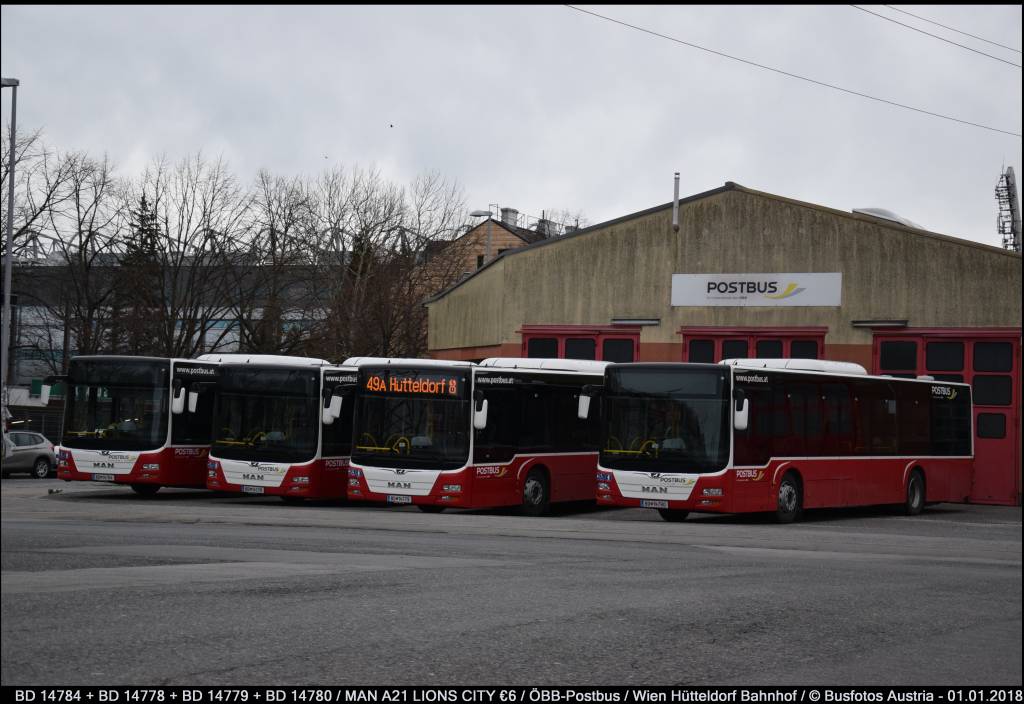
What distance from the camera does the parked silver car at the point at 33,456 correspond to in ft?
131

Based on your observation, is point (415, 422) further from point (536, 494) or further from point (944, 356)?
point (944, 356)

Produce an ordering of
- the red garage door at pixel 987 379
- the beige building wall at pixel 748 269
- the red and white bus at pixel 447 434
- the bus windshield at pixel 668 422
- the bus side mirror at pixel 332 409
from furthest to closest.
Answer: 1. the beige building wall at pixel 748 269
2. the red garage door at pixel 987 379
3. the bus side mirror at pixel 332 409
4. the red and white bus at pixel 447 434
5. the bus windshield at pixel 668 422

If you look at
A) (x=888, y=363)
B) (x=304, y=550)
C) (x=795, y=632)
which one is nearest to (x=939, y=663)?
(x=795, y=632)

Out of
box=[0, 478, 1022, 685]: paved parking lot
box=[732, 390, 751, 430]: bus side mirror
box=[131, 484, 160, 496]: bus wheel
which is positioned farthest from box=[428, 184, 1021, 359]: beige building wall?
box=[0, 478, 1022, 685]: paved parking lot

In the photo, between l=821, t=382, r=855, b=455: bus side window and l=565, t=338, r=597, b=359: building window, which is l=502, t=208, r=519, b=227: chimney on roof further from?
l=821, t=382, r=855, b=455: bus side window

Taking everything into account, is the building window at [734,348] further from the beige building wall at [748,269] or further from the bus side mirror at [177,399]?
the bus side mirror at [177,399]

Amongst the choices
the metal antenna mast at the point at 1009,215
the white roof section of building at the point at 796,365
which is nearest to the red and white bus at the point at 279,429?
the white roof section of building at the point at 796,365

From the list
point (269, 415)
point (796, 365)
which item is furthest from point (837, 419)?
point (269, 415)

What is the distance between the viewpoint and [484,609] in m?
10.3

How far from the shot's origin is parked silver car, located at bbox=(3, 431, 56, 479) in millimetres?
39938

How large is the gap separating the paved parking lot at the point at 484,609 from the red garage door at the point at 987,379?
16.0 meters

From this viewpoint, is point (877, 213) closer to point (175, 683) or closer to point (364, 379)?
point (364, 379)

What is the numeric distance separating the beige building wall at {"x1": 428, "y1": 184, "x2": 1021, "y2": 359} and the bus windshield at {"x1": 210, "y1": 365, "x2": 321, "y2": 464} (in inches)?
484

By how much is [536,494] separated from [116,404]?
28.8 ft
